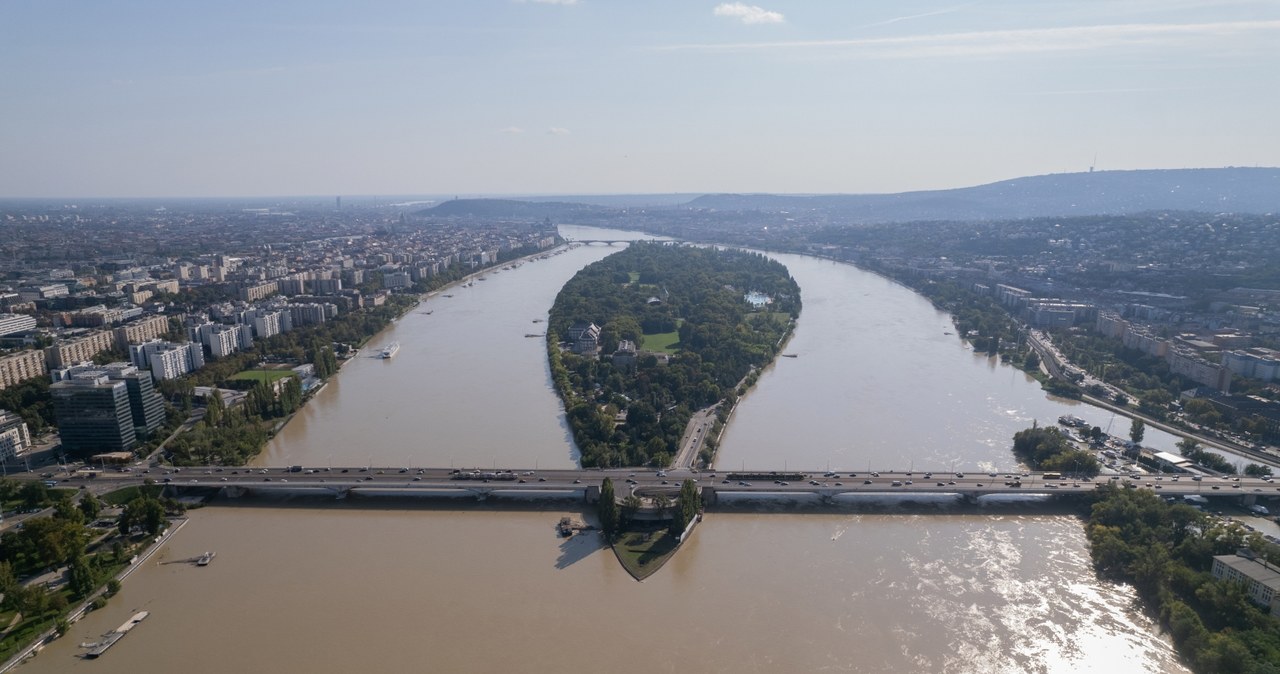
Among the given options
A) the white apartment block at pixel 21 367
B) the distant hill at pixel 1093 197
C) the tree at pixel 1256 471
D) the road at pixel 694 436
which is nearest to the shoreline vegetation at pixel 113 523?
the white apartment block at pixel 21 367

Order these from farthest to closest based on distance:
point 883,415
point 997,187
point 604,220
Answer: point 997,187, point 604,220, point 883,415

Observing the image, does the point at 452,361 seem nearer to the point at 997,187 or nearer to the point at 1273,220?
Answer: the point at 1273,220

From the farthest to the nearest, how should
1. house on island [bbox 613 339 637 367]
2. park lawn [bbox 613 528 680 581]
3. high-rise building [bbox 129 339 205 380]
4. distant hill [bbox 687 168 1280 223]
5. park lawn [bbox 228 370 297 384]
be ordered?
distant hill [bbox 687 168 1280 223], house on island [bbox 613 339 637 367], park lawn [bbox 228 370 297 384], high-rise building [bbox 129 339 205 380], park lawn [bbox 613 528 680 581]

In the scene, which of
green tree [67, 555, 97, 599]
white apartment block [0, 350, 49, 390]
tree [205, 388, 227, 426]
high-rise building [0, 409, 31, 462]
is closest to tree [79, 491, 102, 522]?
green tree [67, 555, 97, 599]

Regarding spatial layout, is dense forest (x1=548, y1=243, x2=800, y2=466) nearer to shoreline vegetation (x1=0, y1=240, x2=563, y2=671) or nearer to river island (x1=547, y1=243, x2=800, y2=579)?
river island (x1=547, y1=243, x2=800, y2=579)

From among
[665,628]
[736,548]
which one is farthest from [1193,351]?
[665,628]
